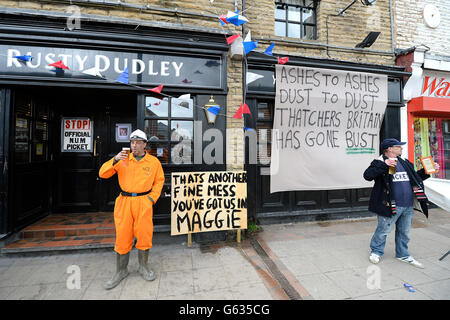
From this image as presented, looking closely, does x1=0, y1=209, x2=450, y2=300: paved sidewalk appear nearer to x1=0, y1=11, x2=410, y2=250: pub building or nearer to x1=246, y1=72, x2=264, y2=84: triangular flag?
x1=0, y1=11, x2=410, y2=250: pub building

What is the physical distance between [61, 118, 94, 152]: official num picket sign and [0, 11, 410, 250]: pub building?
0.02 metres

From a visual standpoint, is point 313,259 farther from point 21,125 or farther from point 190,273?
point 21,125

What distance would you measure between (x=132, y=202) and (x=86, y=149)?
3327 mm

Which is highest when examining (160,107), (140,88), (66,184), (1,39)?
(1,39)

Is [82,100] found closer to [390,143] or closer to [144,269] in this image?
[144,269]

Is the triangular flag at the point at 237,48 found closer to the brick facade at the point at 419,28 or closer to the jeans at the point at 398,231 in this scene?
the jeans at the point at 398,231

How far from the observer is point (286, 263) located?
3.21m

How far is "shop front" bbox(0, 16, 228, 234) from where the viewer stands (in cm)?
362

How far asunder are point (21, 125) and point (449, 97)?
10.4 meters

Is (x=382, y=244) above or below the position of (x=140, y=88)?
below

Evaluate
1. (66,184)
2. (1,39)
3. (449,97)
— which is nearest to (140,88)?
(1,39)

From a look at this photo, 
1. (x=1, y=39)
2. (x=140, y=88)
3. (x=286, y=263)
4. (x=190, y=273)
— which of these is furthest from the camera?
(x=140, y=88)

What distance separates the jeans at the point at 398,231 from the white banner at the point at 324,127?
1602 millimetres

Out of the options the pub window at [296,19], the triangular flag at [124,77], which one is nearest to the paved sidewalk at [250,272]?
the triangular flag at [124,77]
